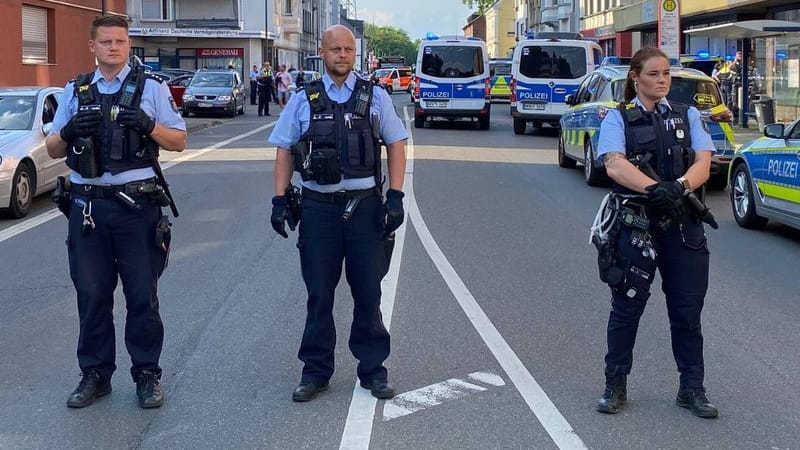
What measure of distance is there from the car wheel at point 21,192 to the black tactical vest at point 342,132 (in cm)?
747

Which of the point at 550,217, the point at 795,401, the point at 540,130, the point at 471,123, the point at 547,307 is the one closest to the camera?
the point at 795,401

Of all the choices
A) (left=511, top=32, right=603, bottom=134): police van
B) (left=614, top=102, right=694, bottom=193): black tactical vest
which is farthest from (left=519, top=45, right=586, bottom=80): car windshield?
(left=614, top=102, right=694, bottom=193): black tactical vest

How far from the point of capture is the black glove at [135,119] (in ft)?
15.5

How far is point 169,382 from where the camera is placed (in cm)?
540

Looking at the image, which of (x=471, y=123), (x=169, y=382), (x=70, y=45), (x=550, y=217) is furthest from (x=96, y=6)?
(x=169, y=382)

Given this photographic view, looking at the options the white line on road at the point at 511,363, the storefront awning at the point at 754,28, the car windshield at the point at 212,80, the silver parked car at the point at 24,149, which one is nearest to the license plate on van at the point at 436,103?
the storefront awning at the point at 754,28

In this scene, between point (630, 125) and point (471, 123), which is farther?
point (471, 123)

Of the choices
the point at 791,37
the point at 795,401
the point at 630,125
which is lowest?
the point at 795,401

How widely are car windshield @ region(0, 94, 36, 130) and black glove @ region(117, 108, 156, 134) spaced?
8.04 meters

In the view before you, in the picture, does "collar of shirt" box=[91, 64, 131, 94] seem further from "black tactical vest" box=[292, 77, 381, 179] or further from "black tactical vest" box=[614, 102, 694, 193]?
"black tactical vest" box=[614, 102, 694, 193]

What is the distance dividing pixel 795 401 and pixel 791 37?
20.9 meters

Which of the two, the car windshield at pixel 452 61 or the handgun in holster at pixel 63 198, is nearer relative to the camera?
the handgun in holster at pixel 63 198

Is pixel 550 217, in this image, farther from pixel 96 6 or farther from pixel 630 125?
pixel 96 6

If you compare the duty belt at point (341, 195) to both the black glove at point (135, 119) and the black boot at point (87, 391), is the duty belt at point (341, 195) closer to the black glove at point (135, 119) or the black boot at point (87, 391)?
the black glove at point (135, 119)
